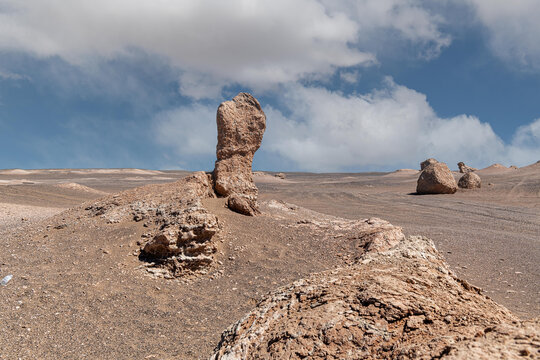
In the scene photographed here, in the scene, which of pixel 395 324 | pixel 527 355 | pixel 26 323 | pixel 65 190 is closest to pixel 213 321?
pixel 26 323

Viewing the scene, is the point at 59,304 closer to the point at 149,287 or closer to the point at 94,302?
the point at 94,302

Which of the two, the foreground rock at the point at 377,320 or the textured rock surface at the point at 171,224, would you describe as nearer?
the foreground rock at the point at 377,320

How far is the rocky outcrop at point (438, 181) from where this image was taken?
94.4ft

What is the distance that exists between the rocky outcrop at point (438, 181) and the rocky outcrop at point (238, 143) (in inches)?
859

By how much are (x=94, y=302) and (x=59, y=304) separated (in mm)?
486

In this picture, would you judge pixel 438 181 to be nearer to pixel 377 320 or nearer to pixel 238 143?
pixel 238 143

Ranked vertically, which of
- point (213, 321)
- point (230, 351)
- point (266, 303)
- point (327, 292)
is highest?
point (327, 292)

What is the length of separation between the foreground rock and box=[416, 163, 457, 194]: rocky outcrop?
27.7m

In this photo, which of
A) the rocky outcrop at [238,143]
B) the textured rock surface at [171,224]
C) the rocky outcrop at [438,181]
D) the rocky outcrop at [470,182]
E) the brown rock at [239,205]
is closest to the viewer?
the textured rock surface at [171,224]

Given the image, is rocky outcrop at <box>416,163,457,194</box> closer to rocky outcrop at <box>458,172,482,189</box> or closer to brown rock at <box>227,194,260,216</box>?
rocky outcrop at <box>458,172,482,189</box>

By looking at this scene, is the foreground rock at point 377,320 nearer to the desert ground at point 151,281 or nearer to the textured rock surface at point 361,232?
the desert ground at point 151,281

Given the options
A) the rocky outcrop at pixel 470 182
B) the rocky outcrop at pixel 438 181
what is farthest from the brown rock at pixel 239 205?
the rocky outcrop at pixel 470 182

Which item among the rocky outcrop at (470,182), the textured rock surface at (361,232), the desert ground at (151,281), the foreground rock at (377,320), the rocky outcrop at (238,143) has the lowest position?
the desert ground at (151,281)

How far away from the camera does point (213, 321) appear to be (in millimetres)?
5891
